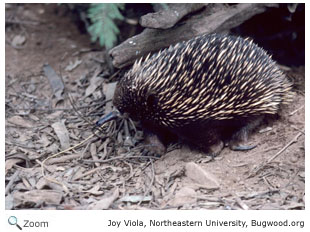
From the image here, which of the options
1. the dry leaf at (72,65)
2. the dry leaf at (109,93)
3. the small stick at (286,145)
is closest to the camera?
the small stick at (286,145)

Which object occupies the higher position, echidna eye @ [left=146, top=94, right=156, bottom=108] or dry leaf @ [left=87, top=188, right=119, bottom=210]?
echidna eye @ [left=146, top=94, right=156, bottom=108]

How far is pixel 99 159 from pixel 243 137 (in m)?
1.53

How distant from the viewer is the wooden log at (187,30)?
173 inches

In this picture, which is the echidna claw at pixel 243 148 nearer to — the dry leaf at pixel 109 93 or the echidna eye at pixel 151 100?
the echidna eye at pixel 151 100

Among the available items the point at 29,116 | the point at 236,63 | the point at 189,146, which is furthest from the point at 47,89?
the point at 236,63

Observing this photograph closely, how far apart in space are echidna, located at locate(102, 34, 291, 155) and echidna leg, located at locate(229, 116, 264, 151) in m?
0.01

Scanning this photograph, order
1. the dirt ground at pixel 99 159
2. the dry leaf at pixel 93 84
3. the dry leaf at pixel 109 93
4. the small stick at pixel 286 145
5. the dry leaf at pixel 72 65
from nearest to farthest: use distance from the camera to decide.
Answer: the dirt ground at pixel 99 159 → the small stick at pixel 286 145 → the dry leaf at pixel 109 93 → the dry leaf at pixel 93 84 → the dry leaf at pixel 72 65

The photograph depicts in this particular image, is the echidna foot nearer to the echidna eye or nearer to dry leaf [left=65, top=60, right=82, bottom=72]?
the echidna eye

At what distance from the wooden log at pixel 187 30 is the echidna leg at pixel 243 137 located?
111 cm

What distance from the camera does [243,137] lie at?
448cm

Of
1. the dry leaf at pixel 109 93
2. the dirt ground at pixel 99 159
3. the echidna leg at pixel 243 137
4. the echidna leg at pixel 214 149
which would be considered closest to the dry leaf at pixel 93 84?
the dirt ground at pixel 99 159

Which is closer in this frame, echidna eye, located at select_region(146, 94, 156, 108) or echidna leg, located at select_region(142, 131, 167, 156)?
echidna eye, located at select_region(146, 94, 156, 108)

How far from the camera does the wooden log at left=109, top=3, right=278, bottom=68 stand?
4.39m
